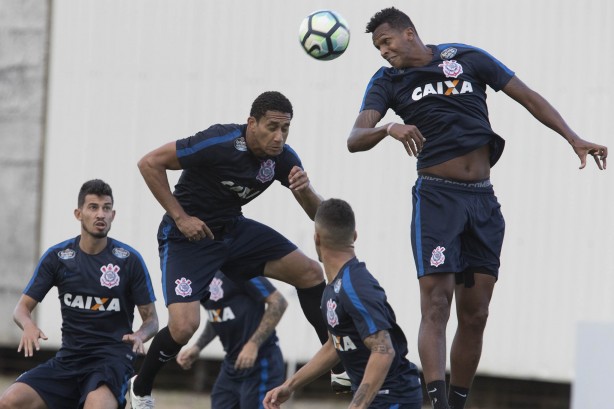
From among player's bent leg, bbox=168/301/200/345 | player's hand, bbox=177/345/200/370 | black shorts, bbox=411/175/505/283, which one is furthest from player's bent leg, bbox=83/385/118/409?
black shorts, bbox=411/175/505/283

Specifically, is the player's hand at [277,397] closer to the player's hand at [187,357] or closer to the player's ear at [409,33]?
the player's ear at [409,33]

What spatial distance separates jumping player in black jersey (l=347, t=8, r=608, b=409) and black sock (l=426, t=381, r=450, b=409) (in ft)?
1.35

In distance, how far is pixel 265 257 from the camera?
8062 millimetres

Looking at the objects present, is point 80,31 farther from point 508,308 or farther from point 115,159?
point 508,308

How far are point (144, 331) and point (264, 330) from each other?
146 centimetres

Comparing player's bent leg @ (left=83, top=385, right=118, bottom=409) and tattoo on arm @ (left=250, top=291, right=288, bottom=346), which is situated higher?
tattoo on arm @ (left=250, top=291, right=288, bottom=346)

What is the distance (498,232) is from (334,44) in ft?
6.15

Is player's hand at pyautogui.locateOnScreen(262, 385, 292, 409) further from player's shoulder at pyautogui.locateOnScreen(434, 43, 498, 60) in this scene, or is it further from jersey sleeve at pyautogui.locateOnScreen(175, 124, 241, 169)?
player's shoulder at pyautogui.locateOnScreen(434, 43, 498, 60)

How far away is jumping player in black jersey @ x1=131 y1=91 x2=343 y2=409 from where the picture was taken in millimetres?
7664

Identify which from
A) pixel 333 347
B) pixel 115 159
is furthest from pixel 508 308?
pixel 333 347

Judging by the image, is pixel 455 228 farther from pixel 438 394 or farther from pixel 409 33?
pixel 409 33

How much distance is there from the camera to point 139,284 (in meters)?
8.52

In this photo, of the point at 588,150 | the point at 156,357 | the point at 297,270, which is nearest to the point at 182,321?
the point at 156,357

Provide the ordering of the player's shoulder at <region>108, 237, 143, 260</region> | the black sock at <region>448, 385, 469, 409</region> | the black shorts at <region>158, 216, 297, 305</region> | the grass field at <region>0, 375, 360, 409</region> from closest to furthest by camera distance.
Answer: the black sock at <region>448, 385, 469, 409</region> → the black shorts at <region>158, 216, 297, 305</region> → the player's shoulder at <region>108, 237, 143, 260</region> → the grass field at <region>0, 375, 360, 409</region>
